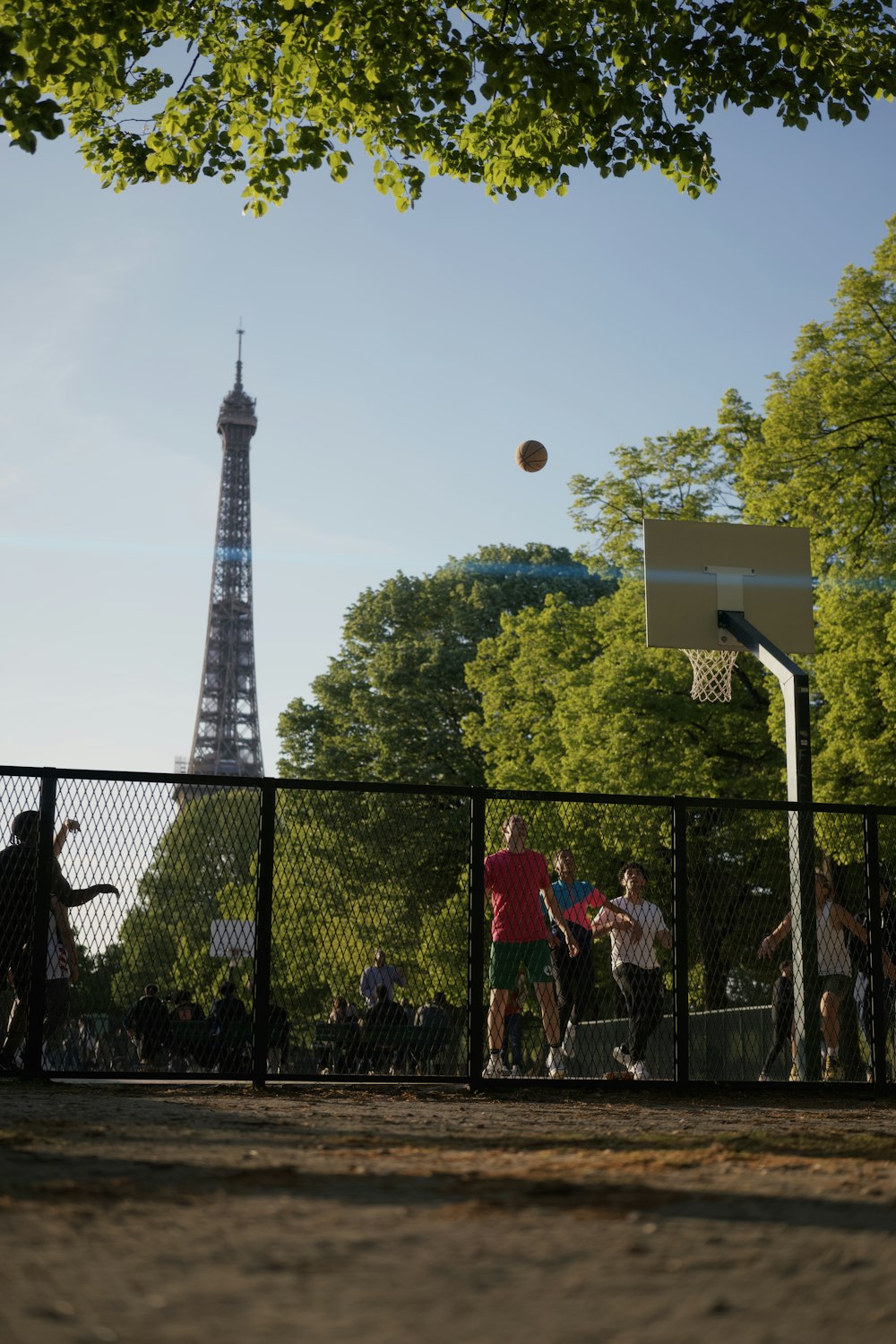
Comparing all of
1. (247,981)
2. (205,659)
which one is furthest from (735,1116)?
(205,659)

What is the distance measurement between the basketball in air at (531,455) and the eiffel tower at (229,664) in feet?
250

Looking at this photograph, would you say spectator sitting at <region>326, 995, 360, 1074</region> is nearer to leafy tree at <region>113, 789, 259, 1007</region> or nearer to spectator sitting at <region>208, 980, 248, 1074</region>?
spectator sitting at <region>208, 980, 248, 1074</region>

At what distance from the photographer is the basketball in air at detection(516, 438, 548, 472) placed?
62.0 feet

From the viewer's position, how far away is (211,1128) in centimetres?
641

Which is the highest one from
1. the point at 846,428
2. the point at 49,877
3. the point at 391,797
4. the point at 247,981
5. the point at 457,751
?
the point at 846,428

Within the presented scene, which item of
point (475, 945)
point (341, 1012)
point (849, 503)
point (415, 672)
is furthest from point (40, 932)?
point (415, 672)

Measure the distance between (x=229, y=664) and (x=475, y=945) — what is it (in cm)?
8670

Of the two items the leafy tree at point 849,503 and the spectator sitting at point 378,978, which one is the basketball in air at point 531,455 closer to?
the leafy tree at point 849,503

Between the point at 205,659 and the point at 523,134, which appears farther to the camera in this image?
the point at 205,659

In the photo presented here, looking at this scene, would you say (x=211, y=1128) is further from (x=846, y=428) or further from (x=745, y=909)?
(x=846, y=428)

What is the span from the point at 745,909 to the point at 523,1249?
7691mm

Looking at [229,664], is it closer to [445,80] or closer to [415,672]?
[415,672]

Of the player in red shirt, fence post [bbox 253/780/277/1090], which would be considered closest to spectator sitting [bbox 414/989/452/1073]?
the player in red shirt

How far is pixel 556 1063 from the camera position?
33.1 feet
